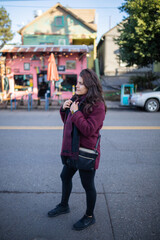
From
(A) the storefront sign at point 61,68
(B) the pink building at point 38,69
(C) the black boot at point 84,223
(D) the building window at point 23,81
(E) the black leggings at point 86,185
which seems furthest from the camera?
(D) the building window at point 23,81

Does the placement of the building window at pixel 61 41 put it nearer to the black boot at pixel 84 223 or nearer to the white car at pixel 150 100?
the white car at pixel 150 100

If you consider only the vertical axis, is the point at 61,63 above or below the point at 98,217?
above

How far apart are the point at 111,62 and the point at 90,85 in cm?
2292

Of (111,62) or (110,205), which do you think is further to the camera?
(111,62)

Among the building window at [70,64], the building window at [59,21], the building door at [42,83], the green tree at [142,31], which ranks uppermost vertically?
the building window at [59,21]

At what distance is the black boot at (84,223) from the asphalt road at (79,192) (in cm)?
5

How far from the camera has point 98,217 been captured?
91.4 inches

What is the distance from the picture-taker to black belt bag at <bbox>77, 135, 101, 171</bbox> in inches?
76.1

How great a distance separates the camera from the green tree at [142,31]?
10.5 metres

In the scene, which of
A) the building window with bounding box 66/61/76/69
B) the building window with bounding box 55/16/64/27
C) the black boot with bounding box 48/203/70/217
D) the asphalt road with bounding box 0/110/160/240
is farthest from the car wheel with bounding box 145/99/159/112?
the building window with bounding box 55/16/64/27

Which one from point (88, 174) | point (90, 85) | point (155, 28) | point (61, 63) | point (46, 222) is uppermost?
point (155, 28)

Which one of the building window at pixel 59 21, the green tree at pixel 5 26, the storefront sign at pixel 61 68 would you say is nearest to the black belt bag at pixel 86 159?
the storefront sign at pixel 61 68

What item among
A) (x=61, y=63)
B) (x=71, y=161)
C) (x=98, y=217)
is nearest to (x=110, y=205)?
(x=98, y=217)

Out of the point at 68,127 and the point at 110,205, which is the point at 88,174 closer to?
the point at 68,127
